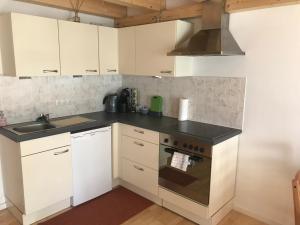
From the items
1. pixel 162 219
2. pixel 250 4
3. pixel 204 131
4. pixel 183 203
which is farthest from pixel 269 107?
pixel 162 219

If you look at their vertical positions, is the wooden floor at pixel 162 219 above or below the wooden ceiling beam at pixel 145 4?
below

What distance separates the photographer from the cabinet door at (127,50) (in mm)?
2953

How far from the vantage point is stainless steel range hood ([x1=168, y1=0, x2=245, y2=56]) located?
84.2 inches

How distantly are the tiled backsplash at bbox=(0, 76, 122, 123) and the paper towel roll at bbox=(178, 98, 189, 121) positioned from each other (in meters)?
1.16

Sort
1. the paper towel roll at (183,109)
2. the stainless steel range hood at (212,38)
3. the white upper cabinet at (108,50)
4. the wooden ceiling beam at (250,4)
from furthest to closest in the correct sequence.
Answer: the white upper cabinet at (108,50) < the paper towel roll at (183,109) < the stainless steel range hood at (212,38) < the wooden ceiling beam at (250,4)

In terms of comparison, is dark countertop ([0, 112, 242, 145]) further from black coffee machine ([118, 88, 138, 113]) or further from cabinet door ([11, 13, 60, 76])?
cabinet door ([11, 13, 60, 76])

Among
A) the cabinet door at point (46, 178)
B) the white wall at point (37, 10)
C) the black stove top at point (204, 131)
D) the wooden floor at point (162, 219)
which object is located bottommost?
the wooden floor at point (162, 219)

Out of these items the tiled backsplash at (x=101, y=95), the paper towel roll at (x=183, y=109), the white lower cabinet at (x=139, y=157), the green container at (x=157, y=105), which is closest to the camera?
the tiled backsplash at (x=101, y=95)

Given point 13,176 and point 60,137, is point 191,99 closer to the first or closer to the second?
point 60,137

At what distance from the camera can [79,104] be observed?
3129mm

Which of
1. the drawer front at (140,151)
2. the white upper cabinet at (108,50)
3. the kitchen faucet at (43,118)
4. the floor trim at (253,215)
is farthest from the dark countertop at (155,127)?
the floor trim at (253,215)

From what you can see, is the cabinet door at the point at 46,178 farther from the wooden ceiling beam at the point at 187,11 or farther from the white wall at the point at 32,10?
the wooden ceiling beam at the point at 187,11

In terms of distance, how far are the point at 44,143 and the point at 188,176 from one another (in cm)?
139

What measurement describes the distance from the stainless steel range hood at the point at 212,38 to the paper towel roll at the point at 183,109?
0.57 m
